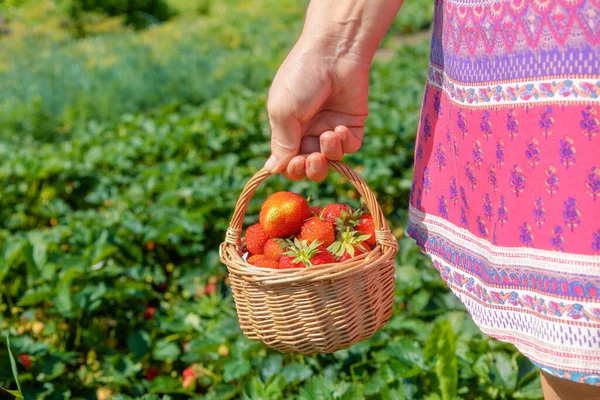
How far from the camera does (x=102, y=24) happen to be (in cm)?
1766

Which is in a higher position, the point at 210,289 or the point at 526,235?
the point at 526,235

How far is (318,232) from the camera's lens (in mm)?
1583

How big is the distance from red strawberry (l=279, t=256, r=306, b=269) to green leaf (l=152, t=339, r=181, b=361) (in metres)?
1.17

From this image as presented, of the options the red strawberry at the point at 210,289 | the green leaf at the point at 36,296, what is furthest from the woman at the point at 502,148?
the red strawberry at the point at 210,289

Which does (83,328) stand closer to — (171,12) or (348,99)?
(348,99)

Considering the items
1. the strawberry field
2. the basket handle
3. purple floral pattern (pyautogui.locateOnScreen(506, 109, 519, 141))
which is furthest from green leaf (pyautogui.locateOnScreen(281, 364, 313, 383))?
purple floral pattern (pyautogui.locateOnScreen(506, 109, 519, 141))

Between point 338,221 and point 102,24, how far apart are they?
56.7ft

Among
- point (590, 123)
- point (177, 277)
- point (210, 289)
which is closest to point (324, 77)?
point (590, 123)

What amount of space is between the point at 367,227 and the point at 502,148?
521 millimetres

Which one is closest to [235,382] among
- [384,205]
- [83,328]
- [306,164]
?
[83,328]

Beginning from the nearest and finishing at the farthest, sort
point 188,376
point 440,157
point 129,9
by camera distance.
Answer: point 440,157 < point 188,376 < point 129,9

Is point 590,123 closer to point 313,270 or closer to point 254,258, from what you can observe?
point 313,270

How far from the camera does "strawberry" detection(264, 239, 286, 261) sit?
159cm

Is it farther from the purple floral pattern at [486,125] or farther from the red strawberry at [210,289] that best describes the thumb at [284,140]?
the red strawberry at [210,289]
